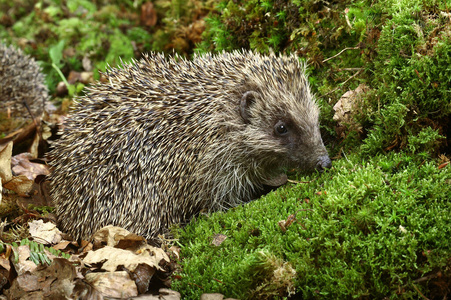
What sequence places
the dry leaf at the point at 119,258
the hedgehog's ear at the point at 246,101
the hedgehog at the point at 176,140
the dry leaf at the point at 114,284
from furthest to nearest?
the hedgehog's ear at the point at 246,101, the hedgehog at the point at 176,140, the dry leaf at the point at 119,258, the dry leaf at the point at 114,284

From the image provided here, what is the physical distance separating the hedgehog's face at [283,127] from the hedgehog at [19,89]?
4.56 meters

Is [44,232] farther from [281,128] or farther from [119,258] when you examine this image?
[281,128]

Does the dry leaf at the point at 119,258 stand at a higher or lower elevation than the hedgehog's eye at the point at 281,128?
lower

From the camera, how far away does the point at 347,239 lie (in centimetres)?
384

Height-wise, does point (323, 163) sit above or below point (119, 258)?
above

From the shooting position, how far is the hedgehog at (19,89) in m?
8.19

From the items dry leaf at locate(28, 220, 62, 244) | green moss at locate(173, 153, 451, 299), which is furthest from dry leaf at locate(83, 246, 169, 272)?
dry leaf at locate(28, 220, 62, 244)

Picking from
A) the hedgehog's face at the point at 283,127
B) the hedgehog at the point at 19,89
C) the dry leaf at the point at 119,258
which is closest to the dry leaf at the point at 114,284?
the dry leaf at the point at 119,258

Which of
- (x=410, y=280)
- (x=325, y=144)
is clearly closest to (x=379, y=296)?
(x=410, y=280)

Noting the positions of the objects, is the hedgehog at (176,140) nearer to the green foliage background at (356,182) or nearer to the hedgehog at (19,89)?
the green foliage background at (356,182)

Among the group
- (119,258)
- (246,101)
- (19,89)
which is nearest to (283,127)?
(246,101)

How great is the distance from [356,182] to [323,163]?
77 centimetres

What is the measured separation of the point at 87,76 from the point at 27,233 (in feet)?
17.0

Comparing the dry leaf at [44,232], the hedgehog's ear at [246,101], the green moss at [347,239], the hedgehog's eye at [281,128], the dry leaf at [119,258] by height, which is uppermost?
the hedgehog's ear at [246,101]
